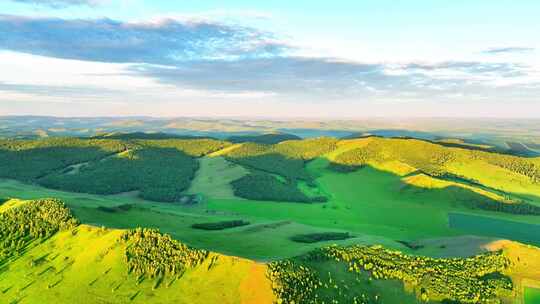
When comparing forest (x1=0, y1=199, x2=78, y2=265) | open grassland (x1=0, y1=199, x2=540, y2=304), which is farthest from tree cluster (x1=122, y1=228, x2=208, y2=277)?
forest (x1=0, y1=199, x2=78, y2=265)

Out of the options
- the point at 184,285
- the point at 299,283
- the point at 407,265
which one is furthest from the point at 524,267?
the point at 184,285

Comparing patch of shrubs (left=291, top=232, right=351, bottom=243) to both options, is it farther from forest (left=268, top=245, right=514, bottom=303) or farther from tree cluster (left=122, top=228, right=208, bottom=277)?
tree cluster (left=122, top=228, right=208, bottom=277)

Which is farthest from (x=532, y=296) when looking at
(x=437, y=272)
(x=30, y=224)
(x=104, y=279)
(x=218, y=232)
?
(x=30, y=224)

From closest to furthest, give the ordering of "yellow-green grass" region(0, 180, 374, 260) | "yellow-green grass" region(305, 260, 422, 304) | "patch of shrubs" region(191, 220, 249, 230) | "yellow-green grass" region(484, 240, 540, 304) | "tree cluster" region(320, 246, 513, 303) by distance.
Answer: "yellow-green grass" region(305, 260, 422, 304), "tree cluster" region(320, 246, 513, 303), "yellow-green grass" region(484, 240, 540, 304), "yellow-green grass" region(0, 180, 374, 260), "patch of shrubs" region(191, 220, 249, 230)

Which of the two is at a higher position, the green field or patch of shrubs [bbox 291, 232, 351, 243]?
the green field

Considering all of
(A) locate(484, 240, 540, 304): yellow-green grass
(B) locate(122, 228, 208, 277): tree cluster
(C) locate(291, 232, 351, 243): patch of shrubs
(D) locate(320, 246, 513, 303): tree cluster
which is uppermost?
(B) locate(122, 228, 208, 277): tree cluster

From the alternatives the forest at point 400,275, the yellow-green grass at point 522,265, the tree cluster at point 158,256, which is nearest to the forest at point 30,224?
the tree cluster at point 158,256

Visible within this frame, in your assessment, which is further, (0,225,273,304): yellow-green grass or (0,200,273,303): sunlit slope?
(0,200,273,303): sunlit slope

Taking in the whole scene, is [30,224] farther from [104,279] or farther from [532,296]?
[532,296]
